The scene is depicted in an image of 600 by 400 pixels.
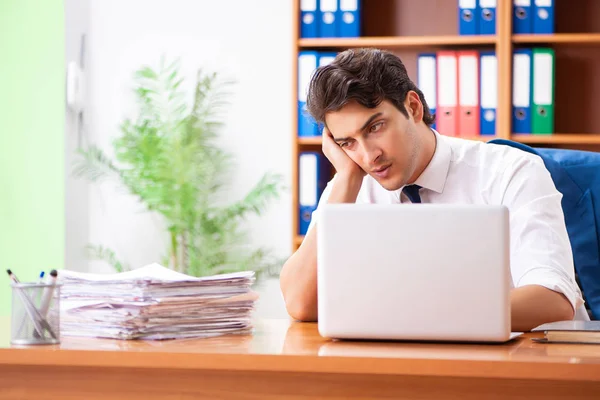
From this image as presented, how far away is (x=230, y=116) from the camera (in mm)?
3871

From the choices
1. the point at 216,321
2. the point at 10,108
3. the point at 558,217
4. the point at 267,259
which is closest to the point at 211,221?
the point at 267,259

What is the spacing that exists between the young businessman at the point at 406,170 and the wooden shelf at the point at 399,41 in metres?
1.32

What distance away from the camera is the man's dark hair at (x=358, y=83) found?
184 cm

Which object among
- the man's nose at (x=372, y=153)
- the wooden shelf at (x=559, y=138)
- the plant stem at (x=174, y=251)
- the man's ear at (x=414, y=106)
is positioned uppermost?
the man's ear at (x=414, y=106)

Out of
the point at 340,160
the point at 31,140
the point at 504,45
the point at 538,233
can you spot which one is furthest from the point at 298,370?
the point at 31,140

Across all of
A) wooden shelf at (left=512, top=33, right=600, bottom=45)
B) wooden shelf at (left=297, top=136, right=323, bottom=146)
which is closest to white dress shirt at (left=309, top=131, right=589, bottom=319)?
wooden shelf at (left=297, top=136, right=323, bottom=146)

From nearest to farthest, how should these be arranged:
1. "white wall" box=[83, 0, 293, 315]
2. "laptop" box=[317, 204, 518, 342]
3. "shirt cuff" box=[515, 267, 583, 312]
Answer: "laptop" box=[317, 204, 518, 342] < "shirt cuff" box=[515, 267, 583, 312] < "white wall" box=[83, 0, 293, 315]

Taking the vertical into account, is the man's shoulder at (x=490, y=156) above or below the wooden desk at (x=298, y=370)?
above

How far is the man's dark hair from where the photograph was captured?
1.84 metres

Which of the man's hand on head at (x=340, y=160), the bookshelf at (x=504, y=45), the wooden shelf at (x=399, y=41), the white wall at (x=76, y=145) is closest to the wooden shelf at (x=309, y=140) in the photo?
the bookshelf at (x=504, y=45)

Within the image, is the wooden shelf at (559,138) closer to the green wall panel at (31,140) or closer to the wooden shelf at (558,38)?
the wooden shelf at (558,38)

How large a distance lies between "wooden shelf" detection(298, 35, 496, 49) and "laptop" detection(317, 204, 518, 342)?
7.60 ft

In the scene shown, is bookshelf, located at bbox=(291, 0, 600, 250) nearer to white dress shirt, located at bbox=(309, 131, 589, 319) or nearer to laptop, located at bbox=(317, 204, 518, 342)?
white dress shirt, located at bbox=(309, 131, 589, 319)

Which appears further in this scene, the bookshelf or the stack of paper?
the bookshelf
